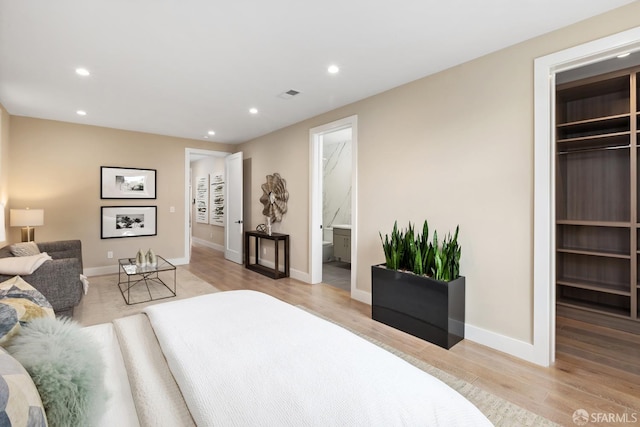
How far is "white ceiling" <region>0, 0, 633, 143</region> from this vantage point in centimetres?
199

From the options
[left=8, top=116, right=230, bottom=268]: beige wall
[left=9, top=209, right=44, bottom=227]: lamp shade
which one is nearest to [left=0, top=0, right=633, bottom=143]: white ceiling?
[left=8, top=116, right=230, bottom=268]: beige wall

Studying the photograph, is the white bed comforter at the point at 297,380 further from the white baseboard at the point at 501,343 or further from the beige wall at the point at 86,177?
the beige wall at the point at 86,177

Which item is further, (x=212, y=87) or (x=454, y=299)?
(x=212, y=87)

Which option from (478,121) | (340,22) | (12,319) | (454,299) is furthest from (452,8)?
(12,319)

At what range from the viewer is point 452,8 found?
1.99 m

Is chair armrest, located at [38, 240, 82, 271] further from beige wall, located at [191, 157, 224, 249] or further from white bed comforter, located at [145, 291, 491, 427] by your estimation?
white bed comforter, located at [145, 291, 491, 427]

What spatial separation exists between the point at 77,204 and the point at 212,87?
10.9ft

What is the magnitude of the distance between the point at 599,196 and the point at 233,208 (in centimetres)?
557

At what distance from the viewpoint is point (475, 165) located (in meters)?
2.66

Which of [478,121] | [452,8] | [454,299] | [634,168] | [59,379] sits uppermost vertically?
[452,8]

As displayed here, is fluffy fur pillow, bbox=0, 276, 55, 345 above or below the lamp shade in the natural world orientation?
below

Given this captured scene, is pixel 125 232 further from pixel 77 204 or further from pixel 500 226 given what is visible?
pixel 500 226

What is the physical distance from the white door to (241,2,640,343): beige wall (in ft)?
9.88

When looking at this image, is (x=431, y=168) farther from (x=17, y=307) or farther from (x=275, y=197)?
(x=17, y=307)
